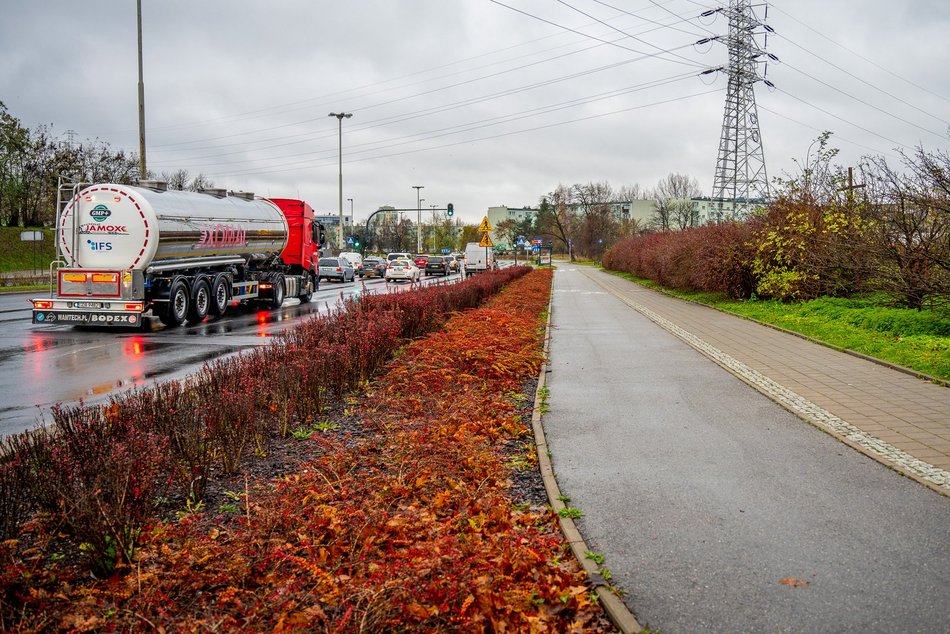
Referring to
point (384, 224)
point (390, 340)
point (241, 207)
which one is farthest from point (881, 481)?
point (384, 224)

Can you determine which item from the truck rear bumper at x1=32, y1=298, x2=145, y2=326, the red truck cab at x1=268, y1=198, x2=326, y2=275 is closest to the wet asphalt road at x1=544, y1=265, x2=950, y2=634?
the truck rear bumper at x1=32, y1=298, x2=145, y2=326

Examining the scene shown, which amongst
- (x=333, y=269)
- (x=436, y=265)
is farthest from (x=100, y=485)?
(x=436, y=265)

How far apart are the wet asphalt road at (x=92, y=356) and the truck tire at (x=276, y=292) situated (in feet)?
12.1

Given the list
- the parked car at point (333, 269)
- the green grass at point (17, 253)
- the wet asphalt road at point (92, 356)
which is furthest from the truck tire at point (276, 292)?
the green grass at point (17, 253)

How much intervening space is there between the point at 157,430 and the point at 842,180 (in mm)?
20828

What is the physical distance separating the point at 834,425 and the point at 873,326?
9126 mm

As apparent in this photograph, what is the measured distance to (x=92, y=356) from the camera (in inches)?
498

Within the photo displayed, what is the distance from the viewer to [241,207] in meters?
22.5

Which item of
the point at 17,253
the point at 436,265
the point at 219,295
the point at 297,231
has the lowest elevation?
the point at 219,295

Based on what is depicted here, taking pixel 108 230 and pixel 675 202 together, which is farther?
pixel 675 202

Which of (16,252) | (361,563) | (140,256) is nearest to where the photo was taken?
(361,563)

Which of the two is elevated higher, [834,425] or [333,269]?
[333,269]

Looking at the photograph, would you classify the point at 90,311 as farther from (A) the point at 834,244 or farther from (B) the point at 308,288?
(A) the point at 834,244

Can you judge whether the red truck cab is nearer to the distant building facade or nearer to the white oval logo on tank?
the white oval logo on tank
